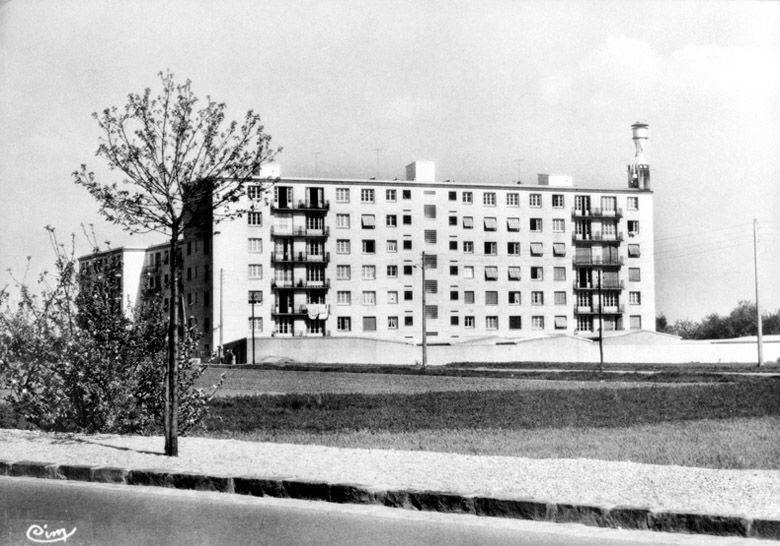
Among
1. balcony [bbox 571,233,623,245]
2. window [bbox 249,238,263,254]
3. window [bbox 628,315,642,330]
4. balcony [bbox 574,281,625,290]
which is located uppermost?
balcony [bbox 571,233,623,245]

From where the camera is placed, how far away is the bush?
1466 centimetres

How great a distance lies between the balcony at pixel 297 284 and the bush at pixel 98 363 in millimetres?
73266

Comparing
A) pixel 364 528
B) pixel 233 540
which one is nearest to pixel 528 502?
pixel 364 528

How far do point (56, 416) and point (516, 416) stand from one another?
9.37m

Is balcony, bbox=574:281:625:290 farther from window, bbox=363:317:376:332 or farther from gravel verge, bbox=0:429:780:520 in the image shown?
gravel verge, bbox=0:429:780:520

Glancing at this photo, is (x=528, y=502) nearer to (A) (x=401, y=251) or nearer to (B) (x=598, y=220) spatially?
(A) (x=401, y=251)

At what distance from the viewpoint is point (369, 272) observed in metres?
90.1

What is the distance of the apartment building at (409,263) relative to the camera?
8819 cm

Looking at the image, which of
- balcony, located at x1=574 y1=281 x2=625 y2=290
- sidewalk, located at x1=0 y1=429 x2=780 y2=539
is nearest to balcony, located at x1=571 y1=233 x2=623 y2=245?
balcony, located at x1=574 y1=281 x2=625 y2=290

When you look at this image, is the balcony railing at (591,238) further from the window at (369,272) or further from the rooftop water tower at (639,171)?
the window at (369,272)

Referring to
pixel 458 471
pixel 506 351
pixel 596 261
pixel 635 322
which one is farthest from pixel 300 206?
pixel 458 471

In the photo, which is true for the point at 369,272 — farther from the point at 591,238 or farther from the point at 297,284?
the point at 591,238

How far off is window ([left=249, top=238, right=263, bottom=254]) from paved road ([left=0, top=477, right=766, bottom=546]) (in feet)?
259

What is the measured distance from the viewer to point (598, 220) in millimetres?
96375
